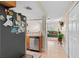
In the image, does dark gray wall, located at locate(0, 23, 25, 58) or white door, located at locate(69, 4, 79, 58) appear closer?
dark gray wall, located at locate(0, 23, 25, 58)

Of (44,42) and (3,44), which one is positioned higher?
(3,44)

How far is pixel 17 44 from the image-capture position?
253 centimetres

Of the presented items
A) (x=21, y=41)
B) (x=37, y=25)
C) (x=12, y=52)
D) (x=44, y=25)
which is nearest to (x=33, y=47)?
(x=44, y=25)

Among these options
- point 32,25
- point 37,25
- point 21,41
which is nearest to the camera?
point 21,41

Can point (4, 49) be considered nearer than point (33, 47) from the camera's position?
Yes

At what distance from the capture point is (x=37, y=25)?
7516 millimetres

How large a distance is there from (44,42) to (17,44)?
3.56m

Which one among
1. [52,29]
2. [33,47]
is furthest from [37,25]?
[52,29]

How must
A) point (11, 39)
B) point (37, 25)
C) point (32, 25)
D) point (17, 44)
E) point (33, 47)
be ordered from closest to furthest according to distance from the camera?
1. point (11, 39)
2. point (17, 44)
3. point (33, 47)
4. point (37, 25)
5. point (32, 25)

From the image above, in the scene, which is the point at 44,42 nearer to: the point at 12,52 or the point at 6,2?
the point at 12,52

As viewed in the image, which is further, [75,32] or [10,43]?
[75,32]

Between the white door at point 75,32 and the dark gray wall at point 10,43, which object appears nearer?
the dark gray wall at point 10,43

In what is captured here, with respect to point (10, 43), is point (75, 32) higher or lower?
higher

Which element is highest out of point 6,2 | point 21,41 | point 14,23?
point 6,2
